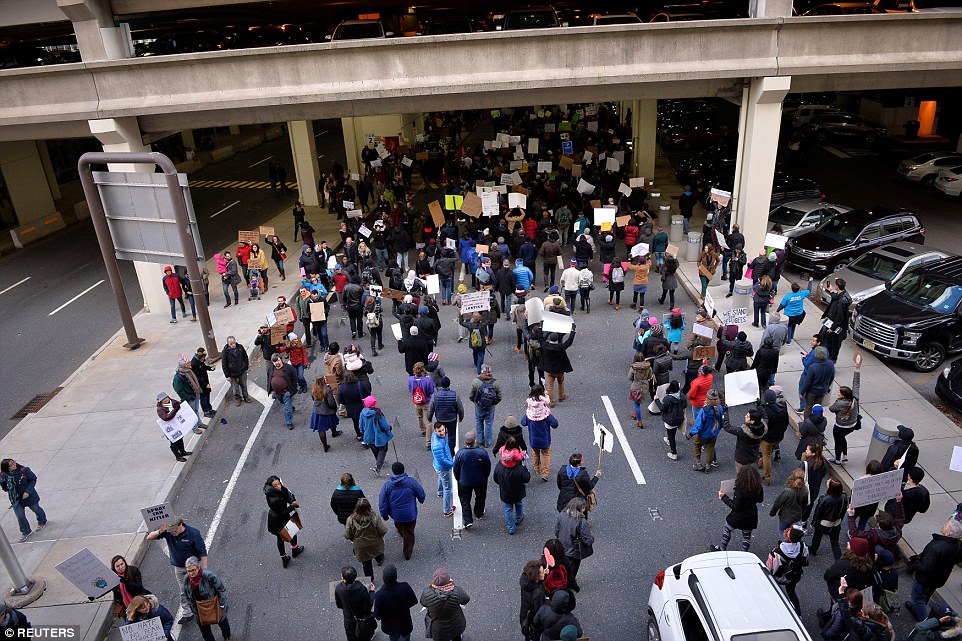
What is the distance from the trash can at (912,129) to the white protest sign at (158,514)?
35.4 metres

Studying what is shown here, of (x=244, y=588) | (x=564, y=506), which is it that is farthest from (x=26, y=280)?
(x=564, y=506)

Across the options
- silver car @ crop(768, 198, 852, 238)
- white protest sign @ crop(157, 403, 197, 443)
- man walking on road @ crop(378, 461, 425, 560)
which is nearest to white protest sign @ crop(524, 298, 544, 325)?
man walking on road @ crop(378, 461, 425, 560)

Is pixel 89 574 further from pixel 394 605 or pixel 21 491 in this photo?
pixel 394 605

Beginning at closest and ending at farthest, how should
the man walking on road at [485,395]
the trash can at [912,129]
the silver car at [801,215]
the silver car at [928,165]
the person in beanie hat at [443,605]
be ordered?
the person in beanie hat at [443,605] → the man walking on road at [485,395] → the silver car at [801,215] → the silver car at [928,165] → the trash can at [912,129]

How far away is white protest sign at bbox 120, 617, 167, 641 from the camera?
8406mm

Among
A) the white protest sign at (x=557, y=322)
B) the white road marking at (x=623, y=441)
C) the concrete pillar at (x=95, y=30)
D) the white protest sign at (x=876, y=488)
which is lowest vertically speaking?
the white road marking at (x=623, y=441)

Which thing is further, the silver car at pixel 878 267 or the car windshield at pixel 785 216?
the car windshield at pixel 785 216

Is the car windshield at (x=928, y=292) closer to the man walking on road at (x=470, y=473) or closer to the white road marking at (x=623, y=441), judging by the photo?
the white road marking at (x=623, y=441)

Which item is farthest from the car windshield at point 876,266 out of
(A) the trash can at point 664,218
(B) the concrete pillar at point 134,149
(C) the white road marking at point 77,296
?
(C) the white road marking at point 77,296

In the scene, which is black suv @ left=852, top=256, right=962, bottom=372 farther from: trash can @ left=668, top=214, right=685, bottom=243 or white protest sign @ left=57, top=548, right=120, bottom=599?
white protest sign @ left=57, top=548, right=120, bottom=599

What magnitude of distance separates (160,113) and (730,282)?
1545 cm

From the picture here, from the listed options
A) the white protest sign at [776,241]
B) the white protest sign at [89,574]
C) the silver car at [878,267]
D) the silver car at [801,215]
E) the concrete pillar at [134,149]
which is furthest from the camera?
the silver car at [801,215]

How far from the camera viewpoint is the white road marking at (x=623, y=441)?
1220 centimetres

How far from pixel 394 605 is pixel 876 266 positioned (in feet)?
49.2
